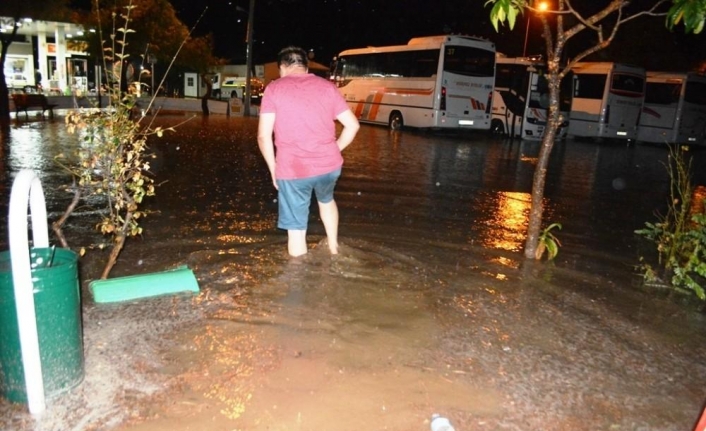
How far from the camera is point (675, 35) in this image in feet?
93.9

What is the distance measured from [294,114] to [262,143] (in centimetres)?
38

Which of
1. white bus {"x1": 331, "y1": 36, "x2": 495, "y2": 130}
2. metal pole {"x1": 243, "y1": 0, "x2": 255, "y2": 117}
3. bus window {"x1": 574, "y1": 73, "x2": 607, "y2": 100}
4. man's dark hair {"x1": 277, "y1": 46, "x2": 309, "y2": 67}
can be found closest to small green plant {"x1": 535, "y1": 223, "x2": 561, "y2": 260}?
man's dark hair {"x1": 277, "y1": 46, "x2": 309, "y2": 67}

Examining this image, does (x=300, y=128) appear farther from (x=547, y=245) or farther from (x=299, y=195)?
(x=547, y=245)

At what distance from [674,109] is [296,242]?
77.4 ft

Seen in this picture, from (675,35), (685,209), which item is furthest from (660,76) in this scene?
(685,209)

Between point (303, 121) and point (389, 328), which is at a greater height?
point (303, 121)

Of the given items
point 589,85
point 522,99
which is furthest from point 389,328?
point 589,85

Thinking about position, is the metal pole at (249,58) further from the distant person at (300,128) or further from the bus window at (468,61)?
the distant person at (300,128)

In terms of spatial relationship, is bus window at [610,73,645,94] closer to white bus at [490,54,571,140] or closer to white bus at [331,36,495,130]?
white bus at [490,54,571,140]

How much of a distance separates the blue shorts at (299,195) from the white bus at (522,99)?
62.3 feet

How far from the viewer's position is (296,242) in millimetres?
5242

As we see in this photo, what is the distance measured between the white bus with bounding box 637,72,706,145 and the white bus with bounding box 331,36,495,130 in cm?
780

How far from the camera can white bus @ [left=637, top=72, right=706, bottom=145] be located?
23.2 meters

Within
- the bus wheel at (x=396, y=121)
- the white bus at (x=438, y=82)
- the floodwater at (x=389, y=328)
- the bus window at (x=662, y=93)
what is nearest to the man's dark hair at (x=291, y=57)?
the floodwater at (x=389, y=328)
